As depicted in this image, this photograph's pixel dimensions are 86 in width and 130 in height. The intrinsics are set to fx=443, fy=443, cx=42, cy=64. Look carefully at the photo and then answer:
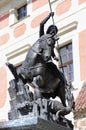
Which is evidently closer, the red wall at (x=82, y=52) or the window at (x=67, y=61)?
the red wall at (x=82, y=52)

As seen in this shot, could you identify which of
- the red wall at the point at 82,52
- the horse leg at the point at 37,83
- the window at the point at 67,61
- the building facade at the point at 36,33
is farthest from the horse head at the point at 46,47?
the window at the point at 67,61

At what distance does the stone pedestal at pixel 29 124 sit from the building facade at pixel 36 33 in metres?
7.98

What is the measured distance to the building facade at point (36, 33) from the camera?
13484 mm

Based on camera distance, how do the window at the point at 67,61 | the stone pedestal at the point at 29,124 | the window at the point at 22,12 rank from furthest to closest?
the window at the point at 22,12, the window at the point at 67,61, the stone pedestal at the point at 29,124

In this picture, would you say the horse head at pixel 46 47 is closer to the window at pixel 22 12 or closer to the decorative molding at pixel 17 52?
the decorative molding at pixel 17 52

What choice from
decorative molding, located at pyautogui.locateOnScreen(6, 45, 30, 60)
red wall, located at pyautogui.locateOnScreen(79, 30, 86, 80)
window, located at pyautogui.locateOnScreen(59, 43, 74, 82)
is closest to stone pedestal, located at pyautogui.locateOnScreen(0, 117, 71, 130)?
red wall, located at pyautogui.locateOnScreen(79, 30, 86, 80)

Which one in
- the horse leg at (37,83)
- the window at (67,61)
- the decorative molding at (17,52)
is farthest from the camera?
the decorative molding at (17,52)

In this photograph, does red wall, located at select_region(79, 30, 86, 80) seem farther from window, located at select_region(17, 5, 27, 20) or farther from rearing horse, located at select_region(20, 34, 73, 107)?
rearing horse, located at select_region(20, 34, 73, 107)

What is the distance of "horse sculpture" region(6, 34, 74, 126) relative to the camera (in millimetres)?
4590

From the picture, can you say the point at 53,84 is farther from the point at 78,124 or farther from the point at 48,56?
the point at 78,124

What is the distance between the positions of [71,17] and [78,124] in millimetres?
4209

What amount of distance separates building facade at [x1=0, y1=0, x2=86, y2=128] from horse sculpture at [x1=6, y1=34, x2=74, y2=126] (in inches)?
290

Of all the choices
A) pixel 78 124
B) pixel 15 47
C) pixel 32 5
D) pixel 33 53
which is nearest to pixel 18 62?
pixel 15 47

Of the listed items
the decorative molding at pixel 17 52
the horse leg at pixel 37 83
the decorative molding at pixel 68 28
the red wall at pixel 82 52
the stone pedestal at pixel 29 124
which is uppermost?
the decorative molding at pixel 17 52
